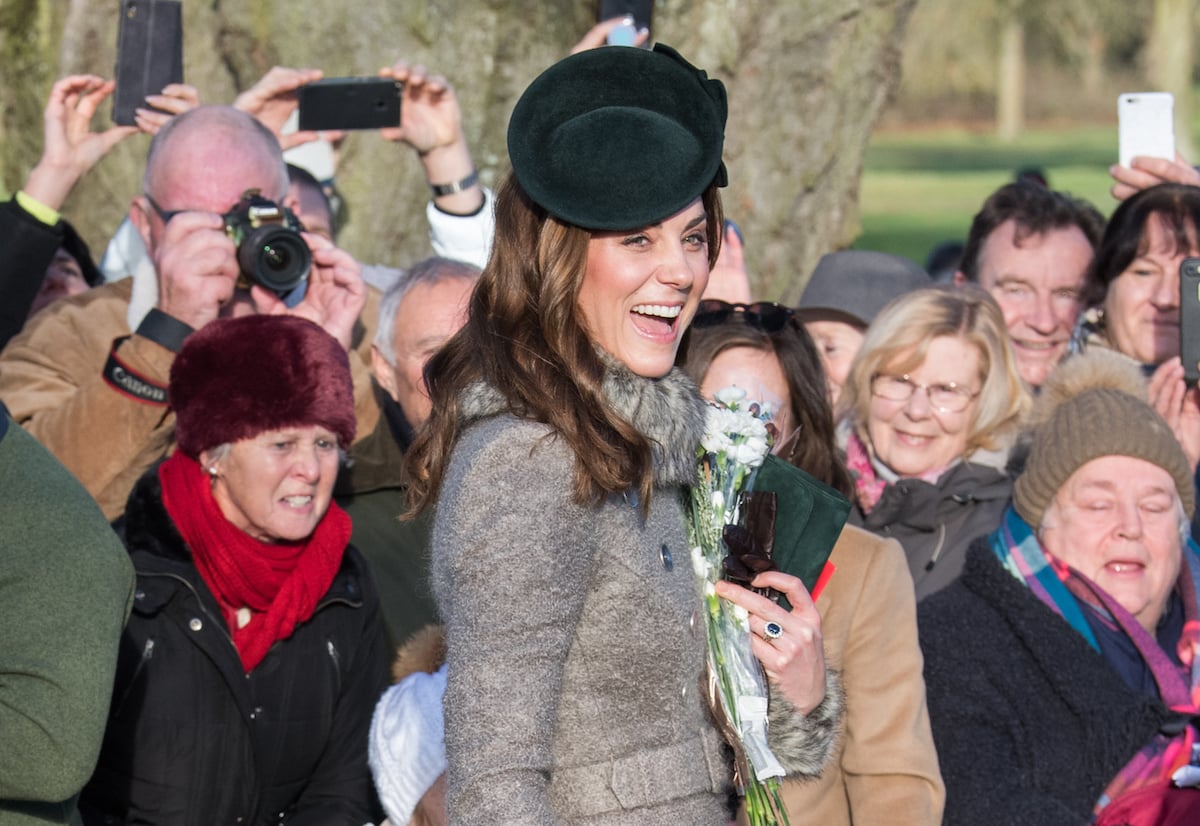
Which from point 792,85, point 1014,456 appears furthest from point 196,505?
point 792,85

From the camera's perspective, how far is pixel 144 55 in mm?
4648

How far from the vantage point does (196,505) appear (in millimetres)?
3383

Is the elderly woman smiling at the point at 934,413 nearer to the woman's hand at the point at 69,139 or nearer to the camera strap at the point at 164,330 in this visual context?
the camera strap at the point at 164,330

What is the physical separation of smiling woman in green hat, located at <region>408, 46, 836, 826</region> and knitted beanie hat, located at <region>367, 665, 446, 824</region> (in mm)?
570

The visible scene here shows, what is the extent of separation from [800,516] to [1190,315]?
6.54 feet

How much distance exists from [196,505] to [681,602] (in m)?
1.50

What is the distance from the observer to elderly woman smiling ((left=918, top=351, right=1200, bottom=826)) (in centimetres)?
334

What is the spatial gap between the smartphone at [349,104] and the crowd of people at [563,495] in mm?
94

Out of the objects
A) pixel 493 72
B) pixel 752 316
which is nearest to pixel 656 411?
pixel 752 316

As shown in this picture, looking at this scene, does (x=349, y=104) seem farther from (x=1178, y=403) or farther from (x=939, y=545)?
(x=1178, y=403)

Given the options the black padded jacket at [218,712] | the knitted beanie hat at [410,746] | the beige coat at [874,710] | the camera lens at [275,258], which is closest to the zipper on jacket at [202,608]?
the black padded jacket at [218,712]

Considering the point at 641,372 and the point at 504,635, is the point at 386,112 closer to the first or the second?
the point at 641,372

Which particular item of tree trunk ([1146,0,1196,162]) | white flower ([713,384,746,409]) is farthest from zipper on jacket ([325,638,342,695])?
tree trunk ([1146,0,1196,162])

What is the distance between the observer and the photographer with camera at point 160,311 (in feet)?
12.3
